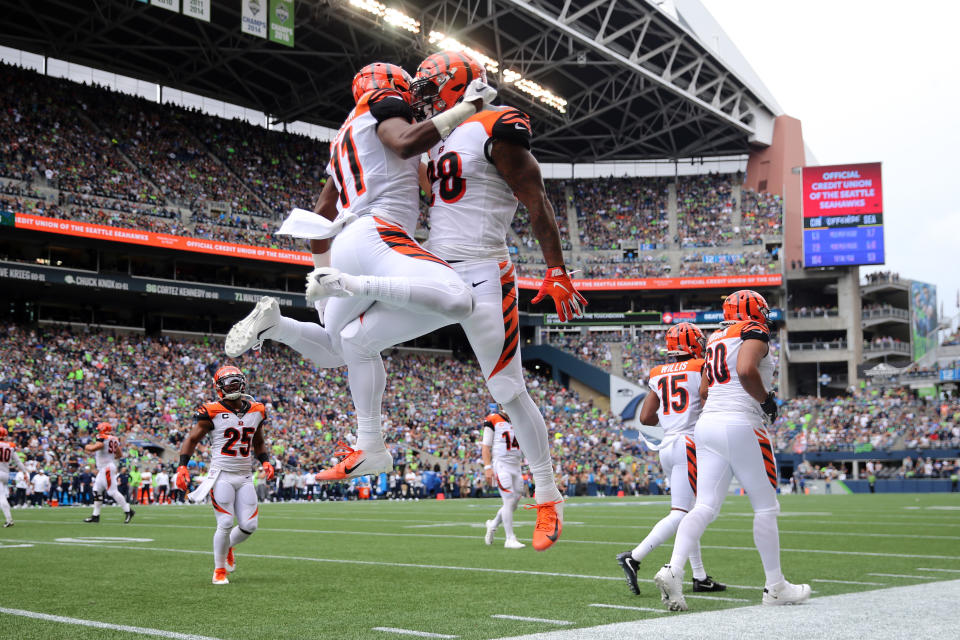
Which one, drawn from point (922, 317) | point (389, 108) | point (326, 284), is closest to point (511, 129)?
point (389, 108)

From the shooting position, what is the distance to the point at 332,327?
4512mm

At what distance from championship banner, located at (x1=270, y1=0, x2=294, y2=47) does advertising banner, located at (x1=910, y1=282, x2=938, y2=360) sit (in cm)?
4089

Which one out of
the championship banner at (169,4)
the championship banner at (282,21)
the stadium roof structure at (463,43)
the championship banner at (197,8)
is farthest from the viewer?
the stadium roof structure at (463,43)

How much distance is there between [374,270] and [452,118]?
0.77m

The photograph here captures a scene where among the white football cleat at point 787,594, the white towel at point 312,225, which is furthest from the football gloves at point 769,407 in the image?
the white towel at point 312,225

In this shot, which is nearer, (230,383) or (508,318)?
(508,318)

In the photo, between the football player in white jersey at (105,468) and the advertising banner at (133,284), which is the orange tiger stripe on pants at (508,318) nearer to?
the football player in white jersey at (105,468)

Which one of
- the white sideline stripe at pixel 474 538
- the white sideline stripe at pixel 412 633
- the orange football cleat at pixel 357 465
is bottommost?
the white sideline stripe at pixel 474 538

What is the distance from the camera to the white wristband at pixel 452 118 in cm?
397

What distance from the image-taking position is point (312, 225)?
4258 millimetres

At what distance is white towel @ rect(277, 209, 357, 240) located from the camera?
4219 millimetres

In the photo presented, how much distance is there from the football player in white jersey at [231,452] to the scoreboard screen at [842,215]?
44.3 meters

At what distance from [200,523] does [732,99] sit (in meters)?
38.9

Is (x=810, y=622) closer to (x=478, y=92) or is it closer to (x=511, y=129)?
(x=511, y=129)
